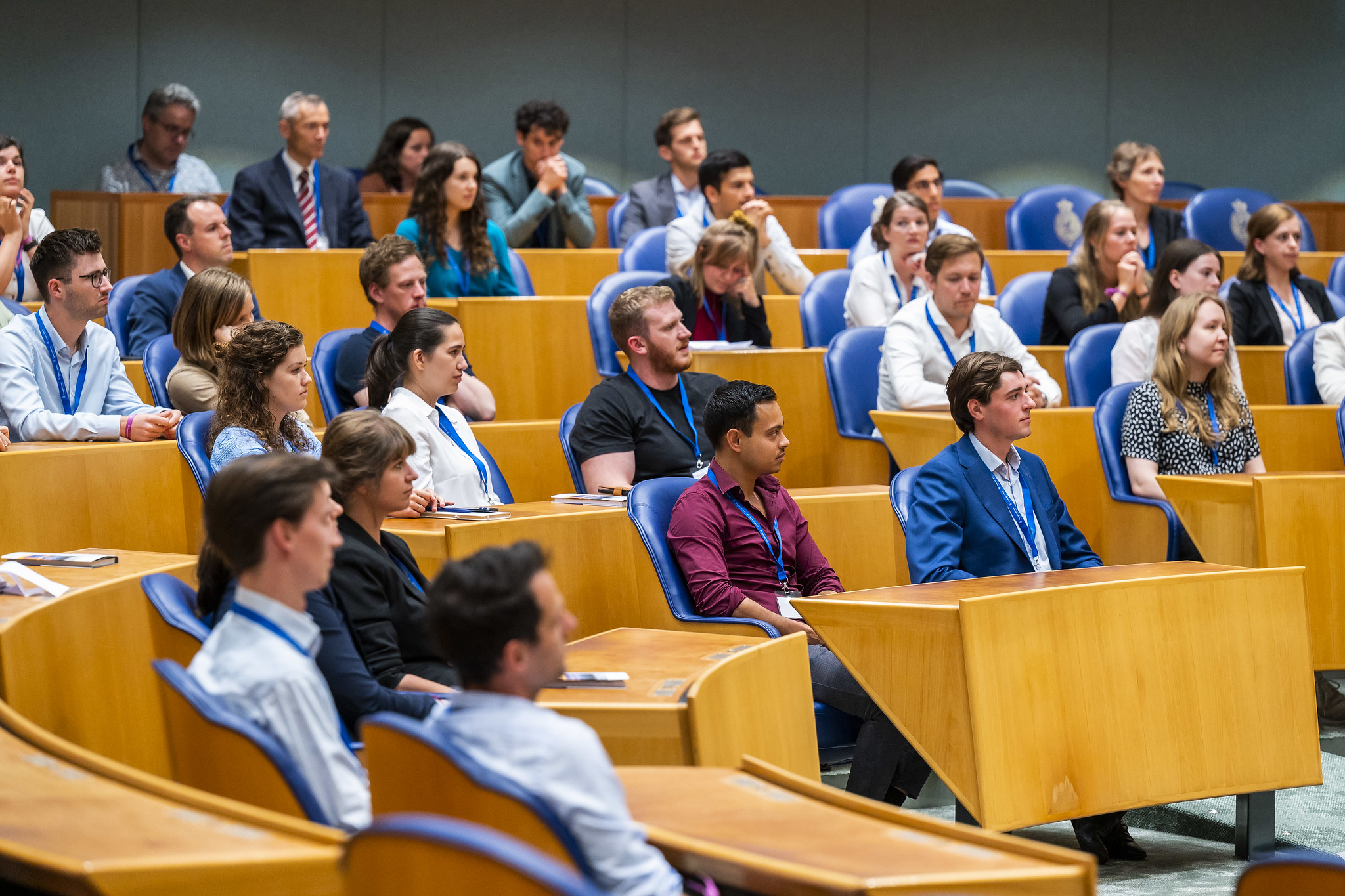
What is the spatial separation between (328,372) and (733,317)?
56.1 inches

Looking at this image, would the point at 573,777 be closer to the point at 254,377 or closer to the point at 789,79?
the point at 254,377

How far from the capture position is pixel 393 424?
2529 mm

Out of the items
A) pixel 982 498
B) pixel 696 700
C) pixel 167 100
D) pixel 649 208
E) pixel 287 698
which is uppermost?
pixel 167 100

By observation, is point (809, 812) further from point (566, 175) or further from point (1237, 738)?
point (566, 175)

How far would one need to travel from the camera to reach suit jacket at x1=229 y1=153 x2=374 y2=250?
212 inches

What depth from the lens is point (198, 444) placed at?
3154mm

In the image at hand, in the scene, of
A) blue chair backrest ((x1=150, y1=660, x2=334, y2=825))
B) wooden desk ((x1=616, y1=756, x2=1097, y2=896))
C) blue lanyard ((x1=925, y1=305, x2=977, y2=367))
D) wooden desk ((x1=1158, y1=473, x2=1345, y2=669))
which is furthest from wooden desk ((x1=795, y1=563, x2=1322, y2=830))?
blue lanyard ((x1=925, y1=305, x2=977, y2=367))

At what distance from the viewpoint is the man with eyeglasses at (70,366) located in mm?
3461

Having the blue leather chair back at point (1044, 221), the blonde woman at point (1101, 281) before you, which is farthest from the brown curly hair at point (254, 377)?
the blue leather chair back at point (1044, 221)

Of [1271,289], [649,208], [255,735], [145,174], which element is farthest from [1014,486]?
[145,174]

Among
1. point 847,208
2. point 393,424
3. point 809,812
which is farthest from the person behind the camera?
point 847,208

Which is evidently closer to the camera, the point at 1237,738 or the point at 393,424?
the point at 393,424

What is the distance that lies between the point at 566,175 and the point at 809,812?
449 centimetres

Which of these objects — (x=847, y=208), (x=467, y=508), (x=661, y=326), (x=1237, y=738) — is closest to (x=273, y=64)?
(x=847, y=208)
